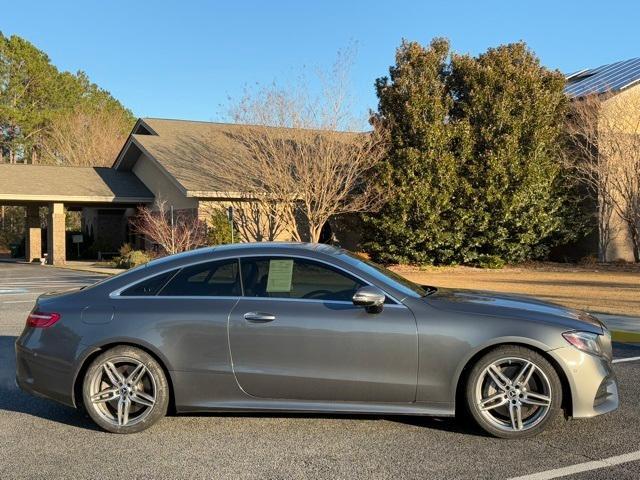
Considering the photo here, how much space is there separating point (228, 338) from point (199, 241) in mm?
18360

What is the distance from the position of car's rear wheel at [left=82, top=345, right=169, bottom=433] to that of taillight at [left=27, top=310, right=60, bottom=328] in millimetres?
498

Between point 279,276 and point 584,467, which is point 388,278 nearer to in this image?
point 279,276

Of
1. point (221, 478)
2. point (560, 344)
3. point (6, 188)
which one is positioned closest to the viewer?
point (221, 478)

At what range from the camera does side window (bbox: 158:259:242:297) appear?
5020mm

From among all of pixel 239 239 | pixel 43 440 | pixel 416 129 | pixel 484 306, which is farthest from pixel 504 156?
pixel 43 440

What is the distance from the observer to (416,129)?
22.3m

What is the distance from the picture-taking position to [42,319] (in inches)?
199

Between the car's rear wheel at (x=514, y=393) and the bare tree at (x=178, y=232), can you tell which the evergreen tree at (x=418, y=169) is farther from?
the car's rear wheel at (x=514, y=393)

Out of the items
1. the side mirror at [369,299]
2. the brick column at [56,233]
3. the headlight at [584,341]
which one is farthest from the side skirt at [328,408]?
the brick column at [56,233]

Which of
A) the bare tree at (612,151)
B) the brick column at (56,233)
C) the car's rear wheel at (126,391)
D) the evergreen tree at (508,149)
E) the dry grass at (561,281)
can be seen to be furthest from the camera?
the brick column at (56,233)

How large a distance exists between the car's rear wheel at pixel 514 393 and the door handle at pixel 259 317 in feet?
5.18

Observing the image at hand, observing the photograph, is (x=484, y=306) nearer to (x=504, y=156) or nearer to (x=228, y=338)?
(x=228, y=338)

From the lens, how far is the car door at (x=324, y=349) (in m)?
4.69

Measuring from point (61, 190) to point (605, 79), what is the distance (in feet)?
79.5
